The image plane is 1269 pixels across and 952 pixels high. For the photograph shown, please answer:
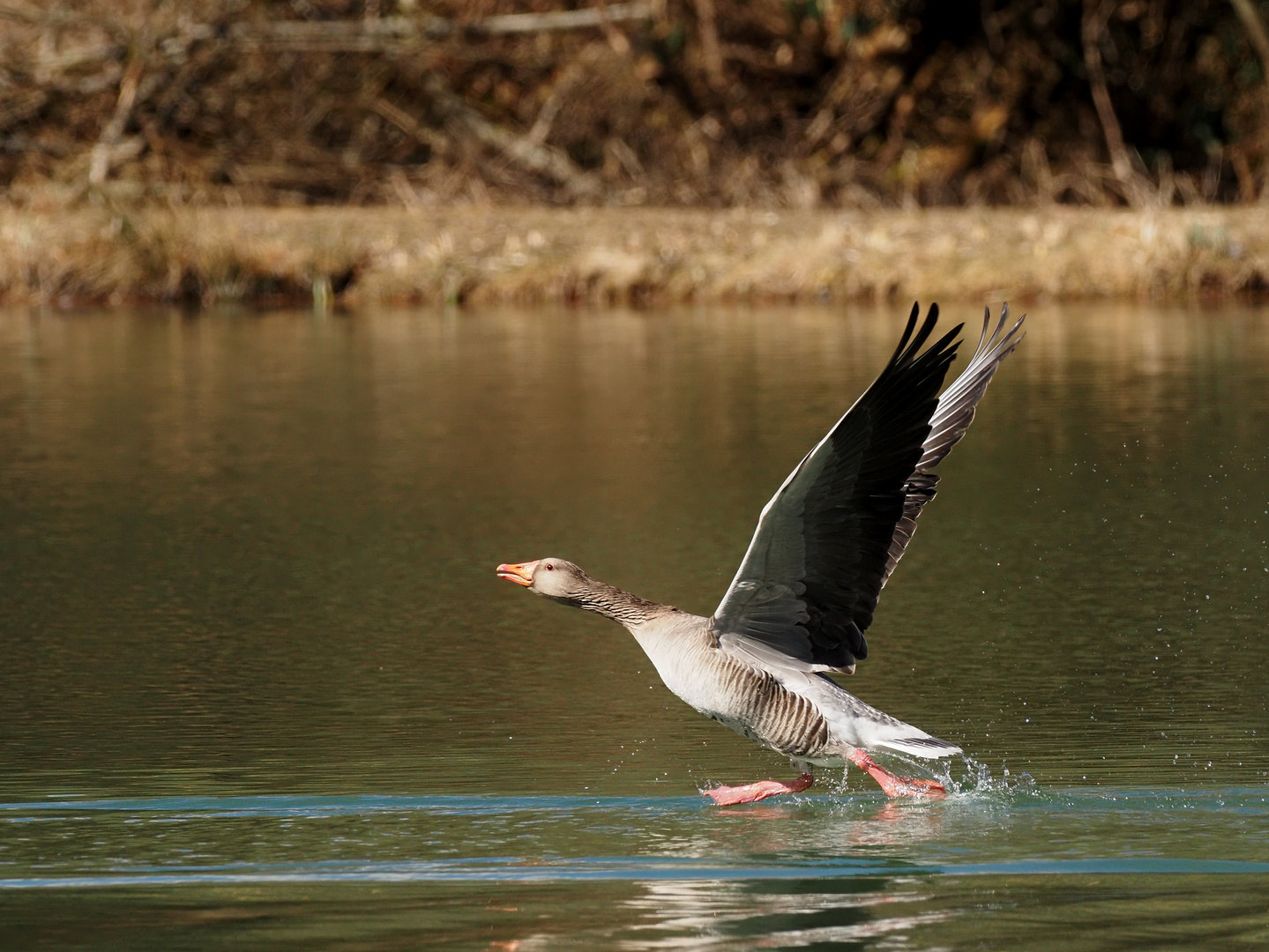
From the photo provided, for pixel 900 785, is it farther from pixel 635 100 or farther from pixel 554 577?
pixel 635 100

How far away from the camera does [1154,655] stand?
7.58 m

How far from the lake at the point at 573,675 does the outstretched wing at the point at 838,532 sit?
0.52 meters

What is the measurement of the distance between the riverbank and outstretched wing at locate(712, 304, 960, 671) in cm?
1464

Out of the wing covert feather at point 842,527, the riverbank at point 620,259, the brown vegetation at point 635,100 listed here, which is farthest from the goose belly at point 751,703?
the brown vegetation at point 635,100

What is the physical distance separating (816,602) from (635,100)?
23377mm

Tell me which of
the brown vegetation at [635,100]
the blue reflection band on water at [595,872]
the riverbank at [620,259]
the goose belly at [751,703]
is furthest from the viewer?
the brown vegetation at [635,100]

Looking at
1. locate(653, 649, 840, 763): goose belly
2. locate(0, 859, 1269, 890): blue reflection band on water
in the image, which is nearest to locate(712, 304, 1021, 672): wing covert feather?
locate(653, 649, 840, 763): goose belly

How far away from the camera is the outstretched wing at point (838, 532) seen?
18.5 feet

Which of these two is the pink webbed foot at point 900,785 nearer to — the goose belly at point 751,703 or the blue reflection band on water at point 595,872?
the goose belly at point 751,703

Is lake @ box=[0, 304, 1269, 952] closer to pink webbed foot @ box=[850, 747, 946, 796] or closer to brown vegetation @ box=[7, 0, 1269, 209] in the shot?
pink webbed foot @ box=[850, 747, 946, 796]

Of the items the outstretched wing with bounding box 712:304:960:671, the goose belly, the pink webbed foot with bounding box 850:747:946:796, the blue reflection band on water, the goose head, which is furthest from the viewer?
the goose head

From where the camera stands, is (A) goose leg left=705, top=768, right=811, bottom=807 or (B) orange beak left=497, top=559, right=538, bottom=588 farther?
(B) orange beak left=497, top=559, right=538, bottom=588

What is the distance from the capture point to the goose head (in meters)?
6.29

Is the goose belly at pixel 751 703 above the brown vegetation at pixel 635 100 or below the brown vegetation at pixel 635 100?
below
